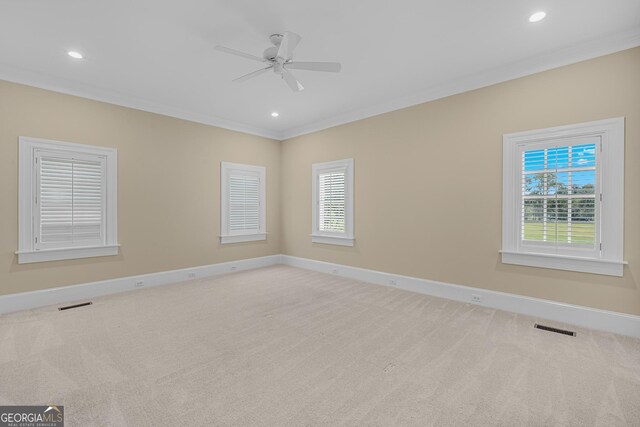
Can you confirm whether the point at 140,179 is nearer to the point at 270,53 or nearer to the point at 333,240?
the point at 270,53

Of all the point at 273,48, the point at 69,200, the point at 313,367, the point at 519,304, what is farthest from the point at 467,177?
the point at 69,200

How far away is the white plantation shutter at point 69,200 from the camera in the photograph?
3.88 meters

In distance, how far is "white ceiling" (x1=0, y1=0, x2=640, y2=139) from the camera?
2.58m

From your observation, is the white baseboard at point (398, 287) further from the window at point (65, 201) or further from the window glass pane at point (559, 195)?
the window glass pane at point (559, 195)

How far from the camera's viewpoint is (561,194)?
3330mm

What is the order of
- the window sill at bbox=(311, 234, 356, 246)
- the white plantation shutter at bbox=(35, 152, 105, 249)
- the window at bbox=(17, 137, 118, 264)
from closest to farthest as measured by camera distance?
the window at bbox=(17, 137, 118, 264), the white plantation shutter at bbox=(35, 152, 105, 249), the window sill at bbox=(311, 234, 356, 246)

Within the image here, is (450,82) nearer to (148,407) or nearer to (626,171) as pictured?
A: (626,171)

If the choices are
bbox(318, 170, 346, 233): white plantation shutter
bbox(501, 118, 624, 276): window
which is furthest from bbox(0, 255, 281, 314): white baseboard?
bbox(501, 118, 624, 276): window

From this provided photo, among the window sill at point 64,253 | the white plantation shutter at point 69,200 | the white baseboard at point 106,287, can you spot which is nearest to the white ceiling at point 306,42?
the white plantation shutter at point 69,200

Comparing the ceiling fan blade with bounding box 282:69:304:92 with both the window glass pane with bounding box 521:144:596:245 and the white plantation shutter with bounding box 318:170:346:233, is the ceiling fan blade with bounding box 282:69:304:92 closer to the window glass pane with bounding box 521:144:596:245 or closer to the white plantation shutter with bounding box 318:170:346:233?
the white plantation shutter with bounding box 318:170:346:233

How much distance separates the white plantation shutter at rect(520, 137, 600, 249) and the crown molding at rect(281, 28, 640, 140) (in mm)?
939

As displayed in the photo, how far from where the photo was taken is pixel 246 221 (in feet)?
20.3

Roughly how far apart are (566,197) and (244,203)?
5325 millimetres

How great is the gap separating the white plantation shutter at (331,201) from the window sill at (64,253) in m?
3.62
